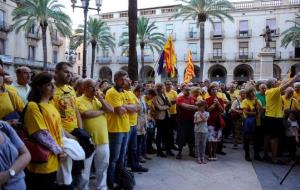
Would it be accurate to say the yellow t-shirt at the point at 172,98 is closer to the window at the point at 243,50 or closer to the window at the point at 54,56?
the window at the point at 243,50

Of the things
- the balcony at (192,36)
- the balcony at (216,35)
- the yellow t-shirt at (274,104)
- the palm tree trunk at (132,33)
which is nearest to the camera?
the yellow t-shirt at (274,104)

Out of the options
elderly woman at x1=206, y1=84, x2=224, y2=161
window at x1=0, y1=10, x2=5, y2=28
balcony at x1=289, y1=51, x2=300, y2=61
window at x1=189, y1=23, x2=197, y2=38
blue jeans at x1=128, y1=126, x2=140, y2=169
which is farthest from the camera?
window at x1=189, y1=23, x2=197, y2=38

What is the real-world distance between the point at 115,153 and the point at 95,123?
0.82 metres

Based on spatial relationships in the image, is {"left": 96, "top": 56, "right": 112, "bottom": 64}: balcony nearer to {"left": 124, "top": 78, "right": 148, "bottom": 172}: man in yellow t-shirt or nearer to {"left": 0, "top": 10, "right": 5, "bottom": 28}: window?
{"left": 0, "top": 10, "right": 5, "bottom": 28}: window

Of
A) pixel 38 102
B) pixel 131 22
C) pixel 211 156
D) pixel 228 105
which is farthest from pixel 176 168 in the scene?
pixel 131 22

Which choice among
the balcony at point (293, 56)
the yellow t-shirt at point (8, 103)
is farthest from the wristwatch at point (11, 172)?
the balcony at point (293, 56)

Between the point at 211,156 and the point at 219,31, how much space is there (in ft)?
140

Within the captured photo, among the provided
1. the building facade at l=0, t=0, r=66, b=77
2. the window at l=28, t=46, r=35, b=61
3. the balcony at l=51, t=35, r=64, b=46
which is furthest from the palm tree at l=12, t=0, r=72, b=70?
the balcony at l=51, t=35, r=64, b=46

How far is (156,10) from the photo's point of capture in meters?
52.0

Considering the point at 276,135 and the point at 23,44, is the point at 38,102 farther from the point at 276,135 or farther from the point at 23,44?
the point at 23,44

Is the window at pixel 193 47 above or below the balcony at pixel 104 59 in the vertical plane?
above

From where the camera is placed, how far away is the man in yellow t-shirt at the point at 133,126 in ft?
19.5

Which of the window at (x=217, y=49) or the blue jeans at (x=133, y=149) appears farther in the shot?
the window at (x=217, y=49)

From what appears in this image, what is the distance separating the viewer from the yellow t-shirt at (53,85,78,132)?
4227 mm
